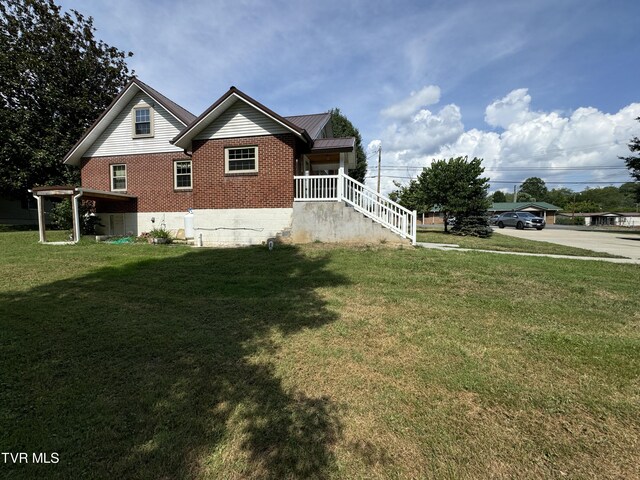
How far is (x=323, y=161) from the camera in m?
14.5

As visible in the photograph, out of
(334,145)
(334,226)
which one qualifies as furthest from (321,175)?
(334,226)

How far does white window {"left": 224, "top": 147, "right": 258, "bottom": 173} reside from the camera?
1149cm

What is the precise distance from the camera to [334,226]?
35.2ft

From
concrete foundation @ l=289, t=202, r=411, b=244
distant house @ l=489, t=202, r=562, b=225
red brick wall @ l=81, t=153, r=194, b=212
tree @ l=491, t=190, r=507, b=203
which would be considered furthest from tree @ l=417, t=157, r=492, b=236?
tree @ l=491, t=190, r=507, b=203

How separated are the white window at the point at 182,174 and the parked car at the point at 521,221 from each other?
29.8 meters

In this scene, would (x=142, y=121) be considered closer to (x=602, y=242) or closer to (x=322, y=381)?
(x=322, y=381)

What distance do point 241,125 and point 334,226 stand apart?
5066mm

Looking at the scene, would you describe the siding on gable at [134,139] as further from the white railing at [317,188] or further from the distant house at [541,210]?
the distant house at [541,210]

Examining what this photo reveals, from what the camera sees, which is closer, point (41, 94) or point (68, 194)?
point (68, 194)

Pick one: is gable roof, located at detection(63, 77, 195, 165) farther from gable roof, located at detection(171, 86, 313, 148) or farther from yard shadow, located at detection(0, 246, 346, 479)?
yard shadow, located at detection(0, 246, 346, 479)

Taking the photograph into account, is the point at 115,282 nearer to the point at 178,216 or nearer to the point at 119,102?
the point at 178,216

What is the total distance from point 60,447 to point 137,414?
455 mm

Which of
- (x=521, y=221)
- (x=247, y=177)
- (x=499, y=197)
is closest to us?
(x=247, y=177)

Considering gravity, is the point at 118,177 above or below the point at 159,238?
above
